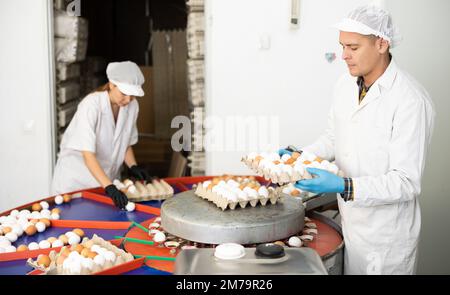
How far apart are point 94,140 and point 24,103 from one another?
1447 millimetres

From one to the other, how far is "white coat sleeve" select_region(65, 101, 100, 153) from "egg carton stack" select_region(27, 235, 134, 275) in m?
1.29

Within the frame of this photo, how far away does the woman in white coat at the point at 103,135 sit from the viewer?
3658mm

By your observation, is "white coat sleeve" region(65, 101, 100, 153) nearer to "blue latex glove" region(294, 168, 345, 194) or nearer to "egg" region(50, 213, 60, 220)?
"egg" region(50, 213, 60, 220)

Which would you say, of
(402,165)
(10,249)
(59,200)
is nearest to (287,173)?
(402,165)

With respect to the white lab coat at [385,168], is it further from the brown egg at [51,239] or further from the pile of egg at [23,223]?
the pile of egg at [23,223]

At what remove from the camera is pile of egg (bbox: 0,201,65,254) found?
262 centimetres

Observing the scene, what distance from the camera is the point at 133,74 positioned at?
12.0ft

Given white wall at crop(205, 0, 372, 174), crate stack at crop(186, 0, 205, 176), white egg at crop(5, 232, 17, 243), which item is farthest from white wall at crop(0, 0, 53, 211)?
white egg at crop(5, 232, 17, 243)

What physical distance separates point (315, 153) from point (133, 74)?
1.37 metres

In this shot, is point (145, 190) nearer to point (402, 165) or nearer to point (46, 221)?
point (46, 221)

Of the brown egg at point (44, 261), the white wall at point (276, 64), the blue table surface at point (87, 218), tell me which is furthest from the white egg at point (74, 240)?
the white wall at point (276, 64)

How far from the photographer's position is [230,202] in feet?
8.79

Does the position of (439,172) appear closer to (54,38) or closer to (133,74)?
(133,74)
